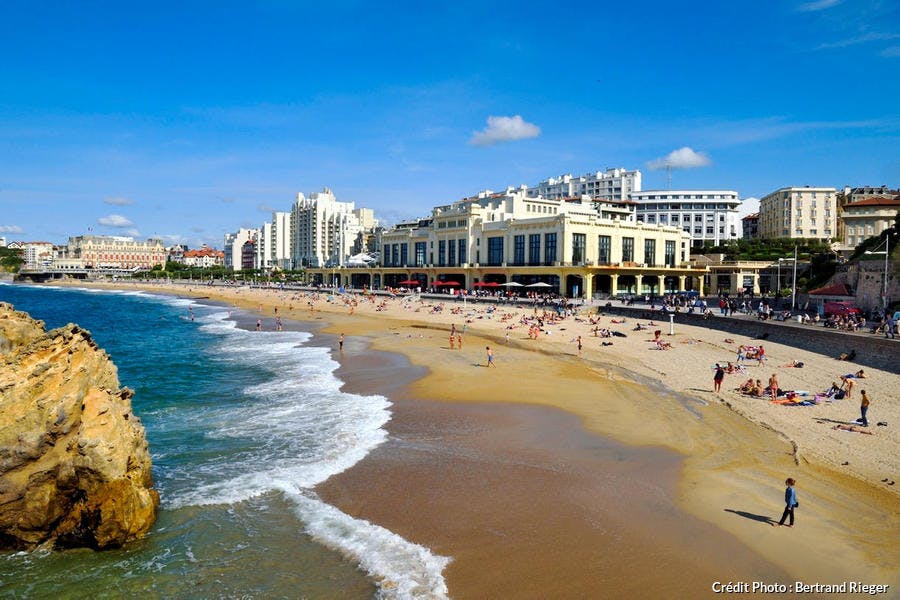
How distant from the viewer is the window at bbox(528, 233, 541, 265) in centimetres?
6819

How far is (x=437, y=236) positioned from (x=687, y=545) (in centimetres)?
7606

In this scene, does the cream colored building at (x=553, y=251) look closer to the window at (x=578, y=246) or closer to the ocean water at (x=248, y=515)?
the window at (x=578, y=246)

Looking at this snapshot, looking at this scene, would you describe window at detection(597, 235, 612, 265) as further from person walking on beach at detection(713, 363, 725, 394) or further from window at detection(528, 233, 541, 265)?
person walking on beach at detection(713, 363, 725, 394)

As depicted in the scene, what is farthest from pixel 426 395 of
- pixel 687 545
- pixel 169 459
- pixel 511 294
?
pixel 511 294

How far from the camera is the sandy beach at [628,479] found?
951 centimetres

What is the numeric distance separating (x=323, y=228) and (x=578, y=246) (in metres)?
109

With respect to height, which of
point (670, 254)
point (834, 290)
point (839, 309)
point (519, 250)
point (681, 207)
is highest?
point (681, 207)

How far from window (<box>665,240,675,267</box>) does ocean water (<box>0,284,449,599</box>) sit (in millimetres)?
57696

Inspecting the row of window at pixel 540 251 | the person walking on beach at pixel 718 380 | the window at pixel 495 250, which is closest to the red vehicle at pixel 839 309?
the person walking on beach at pixel 718 380

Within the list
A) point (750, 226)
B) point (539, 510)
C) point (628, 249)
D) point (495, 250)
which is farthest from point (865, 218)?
point (539, 510)

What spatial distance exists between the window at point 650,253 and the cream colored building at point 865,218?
28.4m

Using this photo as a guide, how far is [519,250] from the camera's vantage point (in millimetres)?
71375

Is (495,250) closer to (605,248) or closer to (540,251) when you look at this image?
(540,251)

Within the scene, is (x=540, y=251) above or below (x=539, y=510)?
above
